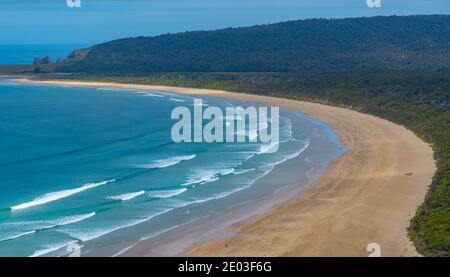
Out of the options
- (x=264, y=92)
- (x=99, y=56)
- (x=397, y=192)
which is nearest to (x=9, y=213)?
(x=397, y=192)

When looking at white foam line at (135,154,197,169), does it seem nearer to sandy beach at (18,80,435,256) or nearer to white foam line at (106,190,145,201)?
white foam line at (106,190,145,201)

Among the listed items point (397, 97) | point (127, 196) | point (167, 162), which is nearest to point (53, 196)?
point (127, 196)

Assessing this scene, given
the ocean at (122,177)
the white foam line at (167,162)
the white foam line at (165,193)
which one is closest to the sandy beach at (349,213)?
the ocean at (122,177)

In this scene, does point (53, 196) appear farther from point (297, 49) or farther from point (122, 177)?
point (297, 49)

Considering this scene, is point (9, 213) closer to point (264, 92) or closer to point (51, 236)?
point (51, 236)

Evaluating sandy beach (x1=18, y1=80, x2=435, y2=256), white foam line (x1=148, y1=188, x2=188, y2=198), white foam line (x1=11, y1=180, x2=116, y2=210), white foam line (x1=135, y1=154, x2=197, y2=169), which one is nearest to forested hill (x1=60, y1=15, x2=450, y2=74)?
sandy beach (x1=18, y1=80, x2=435, y2=256)

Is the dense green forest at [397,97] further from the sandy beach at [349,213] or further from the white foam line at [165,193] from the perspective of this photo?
the white foam line at [165,193]
